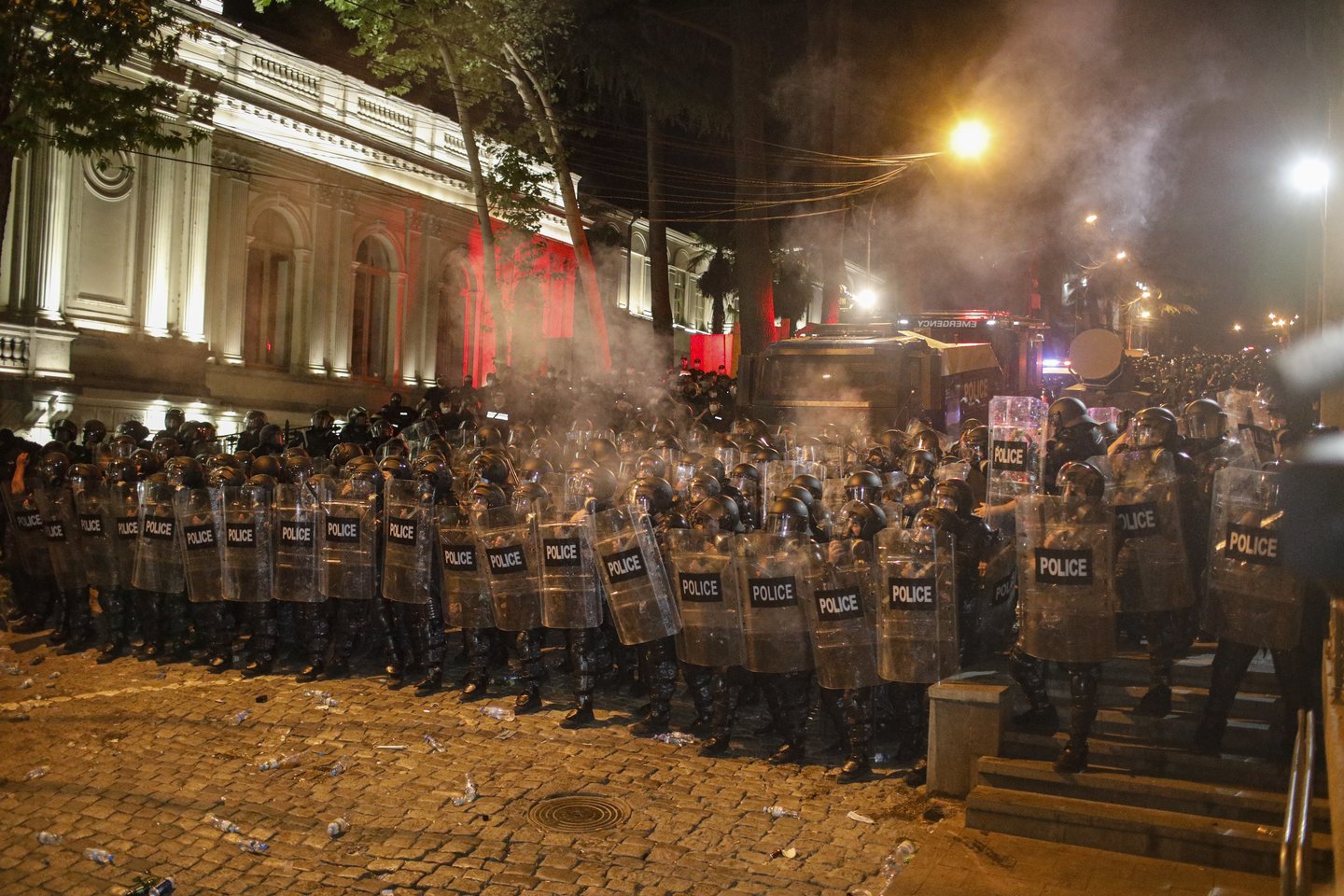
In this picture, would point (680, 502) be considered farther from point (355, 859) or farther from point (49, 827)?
point (49, 827)

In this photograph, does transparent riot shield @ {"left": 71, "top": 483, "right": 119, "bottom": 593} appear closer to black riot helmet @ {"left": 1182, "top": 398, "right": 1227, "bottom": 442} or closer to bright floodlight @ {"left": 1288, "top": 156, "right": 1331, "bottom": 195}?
black riot helmet @ {"left": 1182, "top": 398, "right": 1227, "bottom": 442}

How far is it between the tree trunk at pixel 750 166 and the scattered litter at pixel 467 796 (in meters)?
15.4

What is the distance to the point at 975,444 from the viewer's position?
1036cm

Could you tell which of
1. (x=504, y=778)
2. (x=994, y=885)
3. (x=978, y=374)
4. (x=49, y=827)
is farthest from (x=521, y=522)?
(x=978, y=374)

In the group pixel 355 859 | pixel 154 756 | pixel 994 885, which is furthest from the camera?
pixel 154 756

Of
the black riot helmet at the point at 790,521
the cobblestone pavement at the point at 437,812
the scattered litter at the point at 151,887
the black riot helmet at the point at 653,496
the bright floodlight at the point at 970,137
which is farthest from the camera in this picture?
the bright floodlight at the point at 970,137

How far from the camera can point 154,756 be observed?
293 inches

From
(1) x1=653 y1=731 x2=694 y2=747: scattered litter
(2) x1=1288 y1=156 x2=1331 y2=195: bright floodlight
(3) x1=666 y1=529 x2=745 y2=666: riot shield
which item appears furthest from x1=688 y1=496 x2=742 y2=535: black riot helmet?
(2) x1=1288 y1=156 x2=1331 y2=195: bright floodlight

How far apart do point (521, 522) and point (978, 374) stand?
13.0 metres

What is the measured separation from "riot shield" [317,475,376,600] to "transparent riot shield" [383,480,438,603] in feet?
0.83

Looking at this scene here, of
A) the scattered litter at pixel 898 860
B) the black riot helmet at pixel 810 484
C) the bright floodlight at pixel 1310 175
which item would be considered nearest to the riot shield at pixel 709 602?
the black riot helmet at pixel 810 484

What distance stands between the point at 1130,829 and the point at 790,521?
2722 mm

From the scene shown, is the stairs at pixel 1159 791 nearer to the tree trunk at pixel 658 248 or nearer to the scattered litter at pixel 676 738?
the scattered litter at pixel 676 738

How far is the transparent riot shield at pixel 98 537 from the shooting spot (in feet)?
33.8
